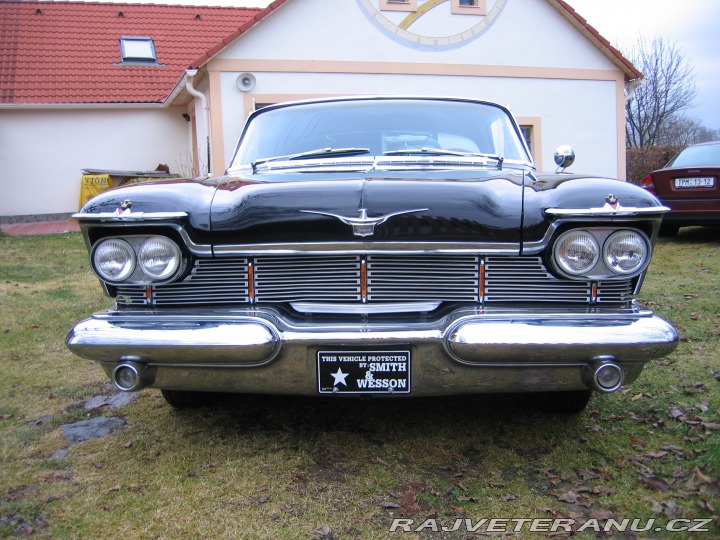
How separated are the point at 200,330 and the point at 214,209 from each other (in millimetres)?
469

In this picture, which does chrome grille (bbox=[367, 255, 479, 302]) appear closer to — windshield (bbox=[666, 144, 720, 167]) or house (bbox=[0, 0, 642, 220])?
house (bbox=[0, 0, 642, 220])

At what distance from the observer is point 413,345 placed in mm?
2418

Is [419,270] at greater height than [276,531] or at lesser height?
greater

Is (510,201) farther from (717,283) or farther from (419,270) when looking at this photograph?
(717,283)

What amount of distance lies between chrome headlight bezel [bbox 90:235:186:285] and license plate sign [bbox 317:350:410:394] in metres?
0.69

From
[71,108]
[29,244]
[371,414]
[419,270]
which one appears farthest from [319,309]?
[71,108]

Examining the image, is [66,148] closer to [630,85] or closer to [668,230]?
[630,85]

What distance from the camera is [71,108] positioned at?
15.6 metres

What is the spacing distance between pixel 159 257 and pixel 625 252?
1821 mm

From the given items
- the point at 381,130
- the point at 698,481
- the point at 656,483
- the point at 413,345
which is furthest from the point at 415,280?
the point at 381,130

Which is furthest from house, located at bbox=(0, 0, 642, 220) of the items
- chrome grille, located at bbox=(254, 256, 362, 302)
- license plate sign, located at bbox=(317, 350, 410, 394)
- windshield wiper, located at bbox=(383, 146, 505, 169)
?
license plate sign, located at bbox=(317, 350, 410, 394)

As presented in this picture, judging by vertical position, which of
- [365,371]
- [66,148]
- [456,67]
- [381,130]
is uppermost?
[456,67]

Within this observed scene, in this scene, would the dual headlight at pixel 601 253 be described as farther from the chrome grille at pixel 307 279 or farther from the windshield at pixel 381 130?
the windshield at pixel 381 130

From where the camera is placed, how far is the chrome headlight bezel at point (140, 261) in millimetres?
2594
